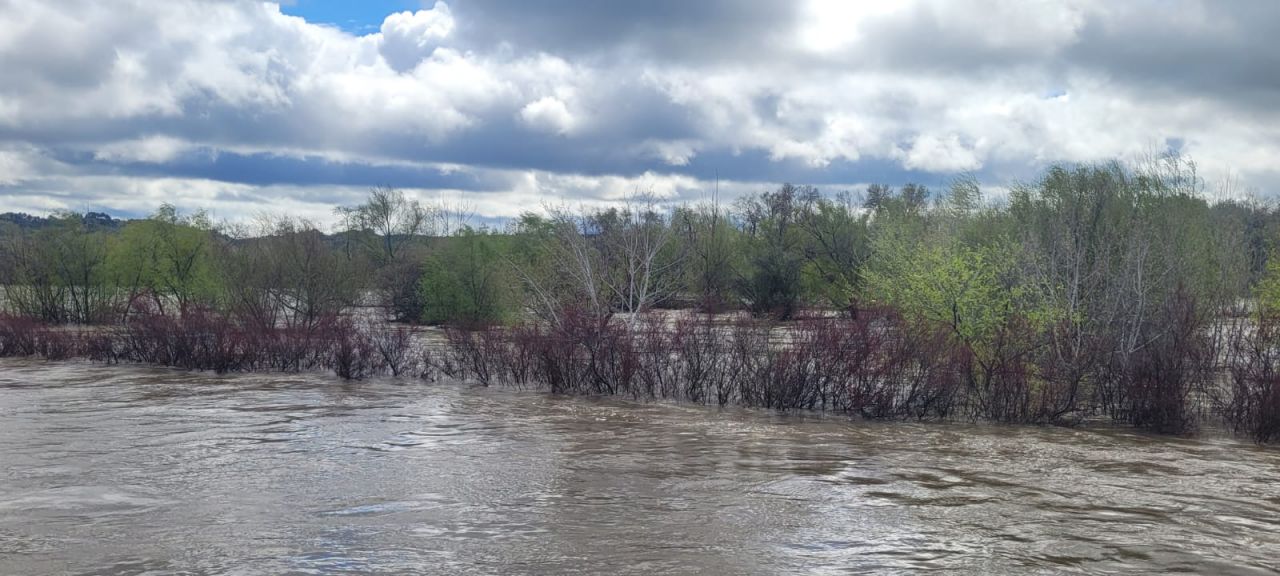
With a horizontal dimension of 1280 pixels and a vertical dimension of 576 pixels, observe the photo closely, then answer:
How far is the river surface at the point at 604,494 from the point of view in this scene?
923cm

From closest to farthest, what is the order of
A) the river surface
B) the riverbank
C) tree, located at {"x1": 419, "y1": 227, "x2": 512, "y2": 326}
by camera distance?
the river surface → the riverbank → tree, located at {"x1": 419, "y1": 227, "x2": 512, "y2": 326}

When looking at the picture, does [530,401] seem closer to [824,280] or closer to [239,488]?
[239,488]

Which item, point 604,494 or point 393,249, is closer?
point 604,494

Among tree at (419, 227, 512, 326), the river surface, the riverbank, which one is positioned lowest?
the river surface

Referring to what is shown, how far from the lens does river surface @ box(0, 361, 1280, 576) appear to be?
923 cm

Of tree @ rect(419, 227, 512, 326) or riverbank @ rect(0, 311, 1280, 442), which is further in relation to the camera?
tree @ rect(419, 227, 512, 326)

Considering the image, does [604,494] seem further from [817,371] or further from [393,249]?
[393,249]

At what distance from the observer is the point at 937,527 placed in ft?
34.2

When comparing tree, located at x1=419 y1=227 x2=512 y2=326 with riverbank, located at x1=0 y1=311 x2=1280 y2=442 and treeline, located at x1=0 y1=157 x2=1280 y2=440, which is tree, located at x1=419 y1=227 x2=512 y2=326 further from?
riverbank, located at x1=0 y1=311 x2=1280 y2=442

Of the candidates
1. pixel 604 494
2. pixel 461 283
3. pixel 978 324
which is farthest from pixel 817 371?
pixel 461 283

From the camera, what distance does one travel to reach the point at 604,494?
1212 centimetres

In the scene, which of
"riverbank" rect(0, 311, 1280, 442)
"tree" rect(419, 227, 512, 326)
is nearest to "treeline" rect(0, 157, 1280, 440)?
"riverbank" rect(0, 311, 1280, 442)

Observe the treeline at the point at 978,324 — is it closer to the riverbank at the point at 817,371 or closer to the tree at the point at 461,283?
the riverbank at the point at 817,371

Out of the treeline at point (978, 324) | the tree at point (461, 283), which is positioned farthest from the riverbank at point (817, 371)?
the tree at point (461, 283)
